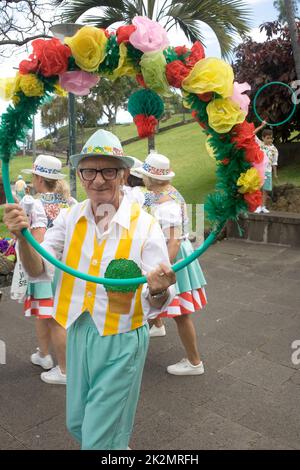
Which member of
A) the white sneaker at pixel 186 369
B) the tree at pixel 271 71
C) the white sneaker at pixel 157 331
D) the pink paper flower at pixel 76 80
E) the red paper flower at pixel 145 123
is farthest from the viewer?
the tree at pixel 271 71

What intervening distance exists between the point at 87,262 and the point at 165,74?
3.10 ft

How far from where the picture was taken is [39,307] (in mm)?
3688

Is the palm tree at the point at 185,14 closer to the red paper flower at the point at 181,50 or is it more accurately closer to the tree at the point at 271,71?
the tree at the point at 271,71

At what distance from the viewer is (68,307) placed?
2.23m

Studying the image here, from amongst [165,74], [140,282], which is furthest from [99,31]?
[140,282]

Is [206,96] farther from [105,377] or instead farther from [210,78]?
[105,377]

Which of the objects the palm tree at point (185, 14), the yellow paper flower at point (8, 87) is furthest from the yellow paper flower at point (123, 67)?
the palm tree at point (185, 14)

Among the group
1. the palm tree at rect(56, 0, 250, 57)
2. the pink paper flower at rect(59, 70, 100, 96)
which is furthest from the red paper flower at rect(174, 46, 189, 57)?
the palm tree at rect(56, 0, 250, 57)

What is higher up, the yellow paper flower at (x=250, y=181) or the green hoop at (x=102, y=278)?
the yellow paper flower at (x=250, y=181)

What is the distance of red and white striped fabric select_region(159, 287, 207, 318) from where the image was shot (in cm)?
364

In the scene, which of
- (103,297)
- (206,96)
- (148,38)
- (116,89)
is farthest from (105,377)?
(116,89)

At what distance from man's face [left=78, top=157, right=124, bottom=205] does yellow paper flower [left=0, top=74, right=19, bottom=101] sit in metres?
0.51

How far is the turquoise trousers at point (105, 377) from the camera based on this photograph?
2105mm

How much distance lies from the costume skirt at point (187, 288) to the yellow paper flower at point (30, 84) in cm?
197
